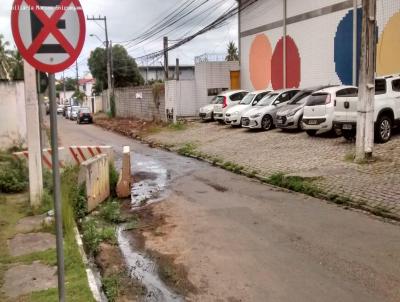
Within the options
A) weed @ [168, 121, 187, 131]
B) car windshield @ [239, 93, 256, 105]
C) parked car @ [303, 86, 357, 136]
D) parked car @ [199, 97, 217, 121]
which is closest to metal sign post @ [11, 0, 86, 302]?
parked car @ [303, 86, 357, 136]

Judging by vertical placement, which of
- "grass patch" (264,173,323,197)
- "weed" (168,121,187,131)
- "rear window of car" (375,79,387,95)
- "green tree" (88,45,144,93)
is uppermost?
"green tree" (88,45,144,93)

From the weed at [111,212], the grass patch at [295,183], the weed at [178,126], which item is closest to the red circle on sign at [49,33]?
the weed at [111,212]

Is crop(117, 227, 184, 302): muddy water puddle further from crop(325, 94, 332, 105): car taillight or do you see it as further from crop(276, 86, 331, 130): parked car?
crop(276, 86, 331, 130): parked car

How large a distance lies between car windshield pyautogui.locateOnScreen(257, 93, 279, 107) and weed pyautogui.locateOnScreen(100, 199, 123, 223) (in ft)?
46.5

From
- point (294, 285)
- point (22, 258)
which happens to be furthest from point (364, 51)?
point (22, 258)

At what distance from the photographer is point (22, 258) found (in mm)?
6773

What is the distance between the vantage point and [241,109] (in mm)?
25250

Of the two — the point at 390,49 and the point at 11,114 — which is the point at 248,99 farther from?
the point at 11,114

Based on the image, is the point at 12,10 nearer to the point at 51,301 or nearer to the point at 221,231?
the point at 51,301

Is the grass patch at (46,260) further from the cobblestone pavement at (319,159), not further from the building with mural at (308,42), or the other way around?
the building with mural at (308,42)

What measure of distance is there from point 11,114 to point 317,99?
12.4 meters

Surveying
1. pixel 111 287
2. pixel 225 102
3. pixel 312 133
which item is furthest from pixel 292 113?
pixel 111 287

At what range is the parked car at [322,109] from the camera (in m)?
17.4

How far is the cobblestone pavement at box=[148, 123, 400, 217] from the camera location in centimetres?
1028
